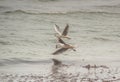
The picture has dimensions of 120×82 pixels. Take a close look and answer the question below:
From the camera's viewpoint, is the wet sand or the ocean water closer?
the wet sand

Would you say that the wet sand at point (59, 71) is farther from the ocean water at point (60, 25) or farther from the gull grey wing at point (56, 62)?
the ocean water at point (60, 25)

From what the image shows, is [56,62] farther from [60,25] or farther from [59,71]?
[60,25]

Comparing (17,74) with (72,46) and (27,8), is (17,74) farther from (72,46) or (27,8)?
(27,8)

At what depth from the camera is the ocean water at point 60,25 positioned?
11836 mm

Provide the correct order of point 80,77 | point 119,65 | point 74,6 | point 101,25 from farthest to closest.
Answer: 1. point 74,6
2. point 101,25
3. point 119,65
4. point 80,77

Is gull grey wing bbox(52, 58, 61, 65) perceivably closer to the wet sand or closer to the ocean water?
the wet sand

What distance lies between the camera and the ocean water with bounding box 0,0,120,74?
38.8 feet

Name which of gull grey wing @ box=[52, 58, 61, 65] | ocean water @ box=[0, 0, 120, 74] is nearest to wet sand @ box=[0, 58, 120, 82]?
gull grey wing @ box=[52, 58, 61, 65]

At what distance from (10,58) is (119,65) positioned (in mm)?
2877

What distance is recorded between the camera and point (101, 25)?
49.5ft

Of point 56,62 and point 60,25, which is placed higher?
point 60,25

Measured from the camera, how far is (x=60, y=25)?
15.0 metres

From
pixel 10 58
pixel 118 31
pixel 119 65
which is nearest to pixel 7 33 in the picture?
pixel 10 58

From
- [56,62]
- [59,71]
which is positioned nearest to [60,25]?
[56,62]
